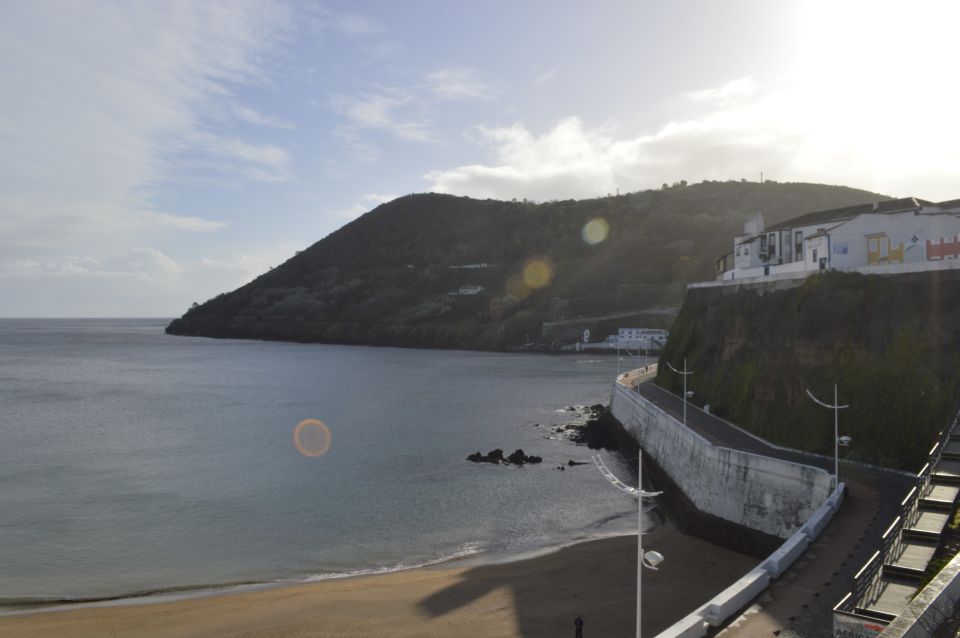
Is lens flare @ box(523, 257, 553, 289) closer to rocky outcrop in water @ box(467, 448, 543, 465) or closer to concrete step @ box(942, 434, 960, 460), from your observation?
rocky outcrop in water @ box(467, 448, 543, 465)

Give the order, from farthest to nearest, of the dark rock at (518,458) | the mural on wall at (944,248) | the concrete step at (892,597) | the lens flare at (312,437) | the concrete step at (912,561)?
the lens flare at (312,437) → the dark rock at (518,458) → the mural on wall at (944,248) → the concrete step at (912,561) → the concrete step at (892,597)

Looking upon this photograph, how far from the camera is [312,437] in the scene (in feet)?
177

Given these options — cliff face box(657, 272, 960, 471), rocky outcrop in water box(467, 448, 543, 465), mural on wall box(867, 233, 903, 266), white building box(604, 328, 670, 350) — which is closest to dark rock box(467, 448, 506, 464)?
rocky outcrop in water box(467, 448, 543, 465)

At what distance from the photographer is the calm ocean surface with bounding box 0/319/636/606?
91.0ft

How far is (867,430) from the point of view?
88.7 feet

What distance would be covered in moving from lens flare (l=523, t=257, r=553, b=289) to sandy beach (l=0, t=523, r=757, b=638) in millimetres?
151152

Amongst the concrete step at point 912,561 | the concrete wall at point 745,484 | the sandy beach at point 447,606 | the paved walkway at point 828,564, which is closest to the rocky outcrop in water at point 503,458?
the concrete wall at point 745,484

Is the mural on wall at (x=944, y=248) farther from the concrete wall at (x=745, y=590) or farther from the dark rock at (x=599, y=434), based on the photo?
the dark rock at (x=599, y=434)

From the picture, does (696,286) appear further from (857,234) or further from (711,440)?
(711,440)

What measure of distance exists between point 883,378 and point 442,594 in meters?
19.9

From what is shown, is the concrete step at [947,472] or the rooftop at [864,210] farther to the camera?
the rooftop at [864,210]

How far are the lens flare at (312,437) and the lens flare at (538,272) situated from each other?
121 m

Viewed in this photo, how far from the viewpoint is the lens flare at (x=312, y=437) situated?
4888cm

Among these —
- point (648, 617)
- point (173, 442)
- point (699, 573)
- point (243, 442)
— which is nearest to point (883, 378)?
point (699, 573)
